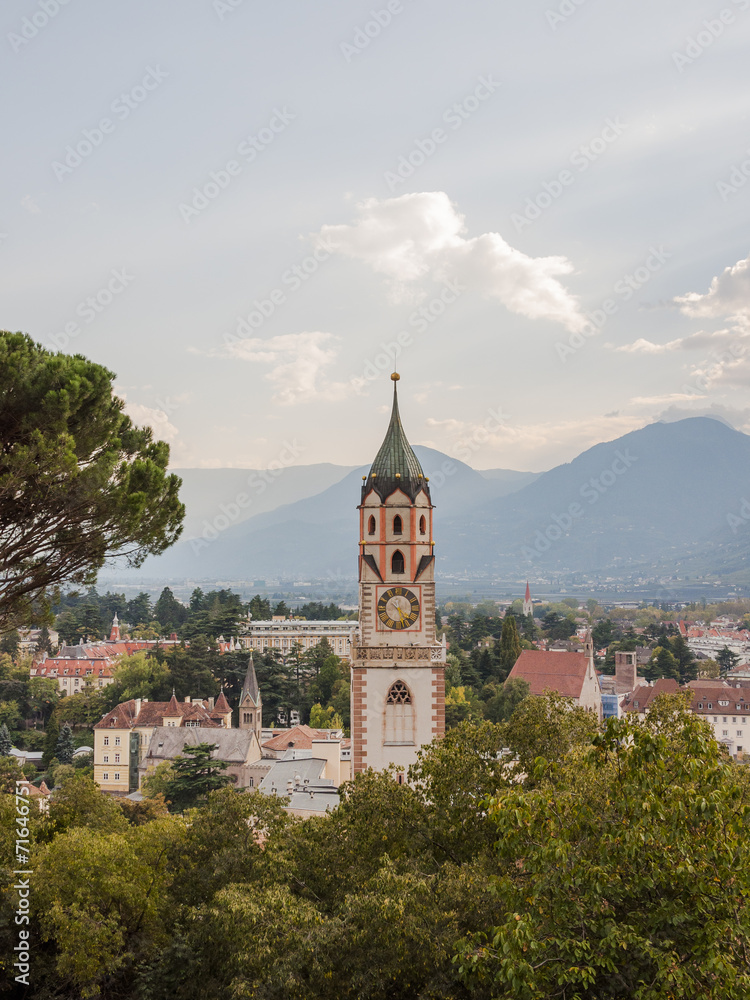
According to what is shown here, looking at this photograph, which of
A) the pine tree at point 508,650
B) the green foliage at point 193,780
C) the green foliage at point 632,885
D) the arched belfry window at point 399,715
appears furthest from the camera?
the pine tree at point 508,650

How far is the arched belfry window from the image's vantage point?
903 inches

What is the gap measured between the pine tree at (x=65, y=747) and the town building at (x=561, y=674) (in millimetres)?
31964

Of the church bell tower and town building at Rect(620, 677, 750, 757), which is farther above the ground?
the church bell tower

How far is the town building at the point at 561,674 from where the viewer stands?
64.8m

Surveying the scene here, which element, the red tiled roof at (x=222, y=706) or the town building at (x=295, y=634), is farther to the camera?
the town building at (x=295, y=634)

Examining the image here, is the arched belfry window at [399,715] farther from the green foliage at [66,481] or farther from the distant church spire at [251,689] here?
the distant church spire at [251,689]

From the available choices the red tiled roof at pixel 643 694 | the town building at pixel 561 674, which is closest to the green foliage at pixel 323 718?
the town building at pixel 561 674

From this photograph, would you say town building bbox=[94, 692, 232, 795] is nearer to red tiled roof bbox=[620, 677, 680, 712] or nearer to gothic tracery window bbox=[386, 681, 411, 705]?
gothic tracery window bbox=[386, 681, 411, 705]

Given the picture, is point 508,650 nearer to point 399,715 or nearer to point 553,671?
point 553,671

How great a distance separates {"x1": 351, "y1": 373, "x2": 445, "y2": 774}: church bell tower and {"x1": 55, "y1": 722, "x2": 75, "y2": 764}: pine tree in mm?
43164

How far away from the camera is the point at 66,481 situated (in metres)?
13.2

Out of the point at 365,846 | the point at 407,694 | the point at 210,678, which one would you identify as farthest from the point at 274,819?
the point at 210,678

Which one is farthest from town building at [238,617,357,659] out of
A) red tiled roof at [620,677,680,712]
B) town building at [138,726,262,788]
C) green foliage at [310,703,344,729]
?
town building at [138,726,262,788]

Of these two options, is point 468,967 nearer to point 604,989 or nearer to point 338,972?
point 604,989
